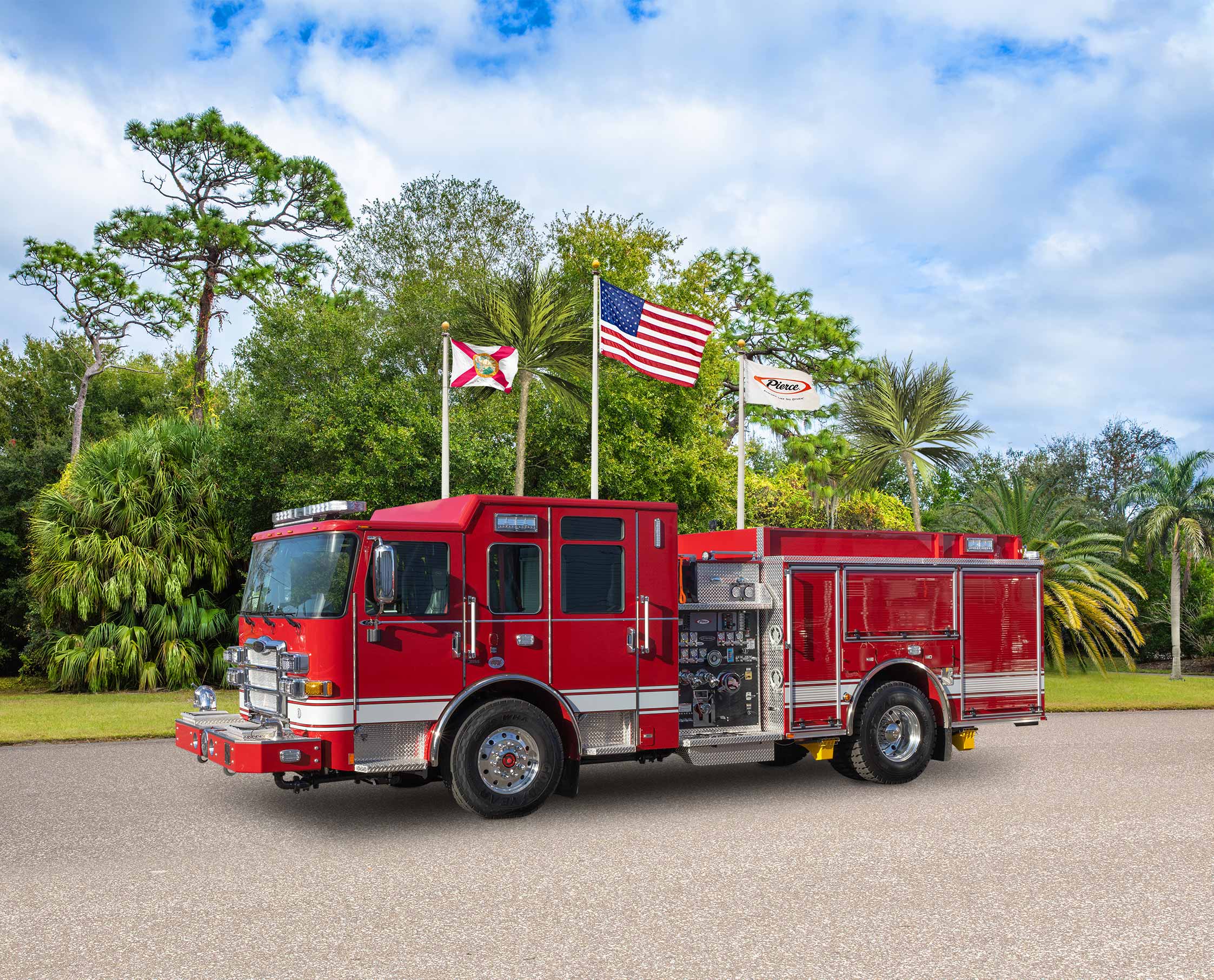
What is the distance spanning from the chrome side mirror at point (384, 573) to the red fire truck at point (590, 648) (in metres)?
0.01

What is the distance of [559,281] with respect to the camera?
2347cm

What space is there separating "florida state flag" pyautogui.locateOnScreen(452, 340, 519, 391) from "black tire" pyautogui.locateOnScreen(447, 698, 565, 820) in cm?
769

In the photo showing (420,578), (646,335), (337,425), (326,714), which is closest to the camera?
(326,714)

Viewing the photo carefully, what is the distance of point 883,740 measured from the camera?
1072 cm

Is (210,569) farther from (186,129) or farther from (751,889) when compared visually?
(186,129)

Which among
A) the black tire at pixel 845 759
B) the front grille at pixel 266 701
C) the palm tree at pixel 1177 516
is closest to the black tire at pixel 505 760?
the front grille at pixel 266 701

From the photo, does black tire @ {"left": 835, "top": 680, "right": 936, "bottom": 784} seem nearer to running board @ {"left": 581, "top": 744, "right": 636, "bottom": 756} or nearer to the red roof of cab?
running board @ {"left": 581, "top": 744, "right": 636, "bottom": 756}

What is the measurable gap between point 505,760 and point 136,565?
46.4ft

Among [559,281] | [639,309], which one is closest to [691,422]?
[559,281]

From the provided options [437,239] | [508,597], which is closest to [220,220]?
[437,239]

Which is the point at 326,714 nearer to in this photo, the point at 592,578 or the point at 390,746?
the point at 390,746

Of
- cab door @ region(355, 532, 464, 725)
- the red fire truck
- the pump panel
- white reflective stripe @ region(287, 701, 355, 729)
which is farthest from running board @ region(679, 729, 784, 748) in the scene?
white reflective stripe @ region(287, 701, 355, 729)

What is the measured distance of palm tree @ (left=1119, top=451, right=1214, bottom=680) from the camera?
2538 cm

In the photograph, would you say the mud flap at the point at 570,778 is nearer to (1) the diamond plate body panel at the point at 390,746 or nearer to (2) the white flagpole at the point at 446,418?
(1) the diamond plate body panel at the point at 390,746
